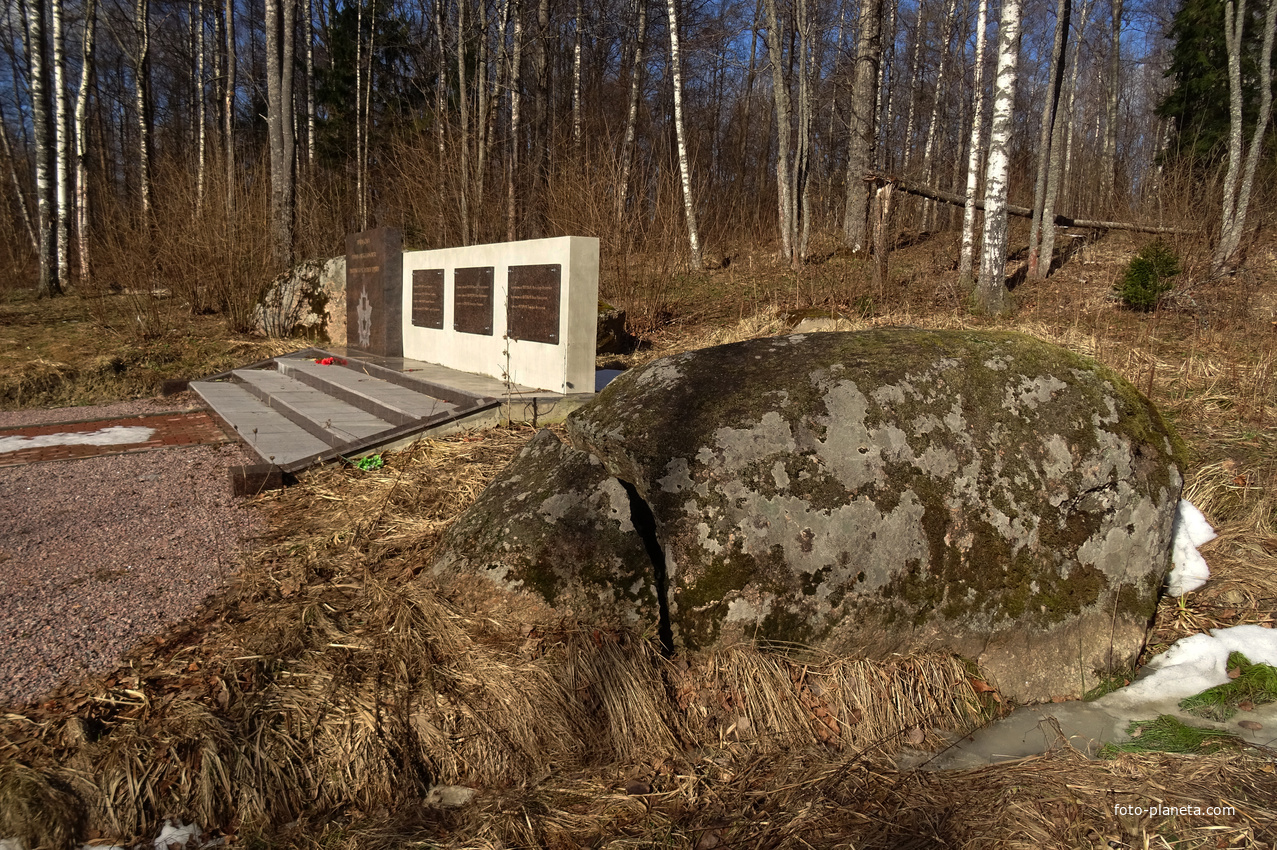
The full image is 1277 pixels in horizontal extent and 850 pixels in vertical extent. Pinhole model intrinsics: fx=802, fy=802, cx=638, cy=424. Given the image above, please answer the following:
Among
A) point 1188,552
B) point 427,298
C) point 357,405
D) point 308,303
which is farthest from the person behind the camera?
point 308,303

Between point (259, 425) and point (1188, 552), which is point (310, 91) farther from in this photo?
point (1188, 552)

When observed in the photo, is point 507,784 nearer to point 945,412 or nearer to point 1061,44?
point 945,412

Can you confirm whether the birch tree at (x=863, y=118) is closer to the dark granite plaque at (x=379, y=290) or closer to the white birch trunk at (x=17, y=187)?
the dark granite plaque at (x=379, y=290)

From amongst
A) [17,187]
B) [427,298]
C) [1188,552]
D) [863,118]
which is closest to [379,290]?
[427,298]

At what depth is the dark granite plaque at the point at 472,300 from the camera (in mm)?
8172

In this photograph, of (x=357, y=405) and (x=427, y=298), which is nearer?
(x=357, y=405)

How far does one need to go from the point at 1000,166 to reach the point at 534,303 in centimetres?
609

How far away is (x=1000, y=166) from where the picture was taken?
9602 mm

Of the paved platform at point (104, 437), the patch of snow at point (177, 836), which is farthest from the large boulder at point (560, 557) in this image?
the paved platform at point (104, 437)

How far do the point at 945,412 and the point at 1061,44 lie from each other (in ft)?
33.3

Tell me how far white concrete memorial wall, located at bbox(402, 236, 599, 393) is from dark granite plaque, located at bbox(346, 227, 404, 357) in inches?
10.0

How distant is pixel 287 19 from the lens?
15109 mm

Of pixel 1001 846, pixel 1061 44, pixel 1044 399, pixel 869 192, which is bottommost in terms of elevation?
pixel 1001 846

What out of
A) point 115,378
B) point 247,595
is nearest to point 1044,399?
point 247,595
